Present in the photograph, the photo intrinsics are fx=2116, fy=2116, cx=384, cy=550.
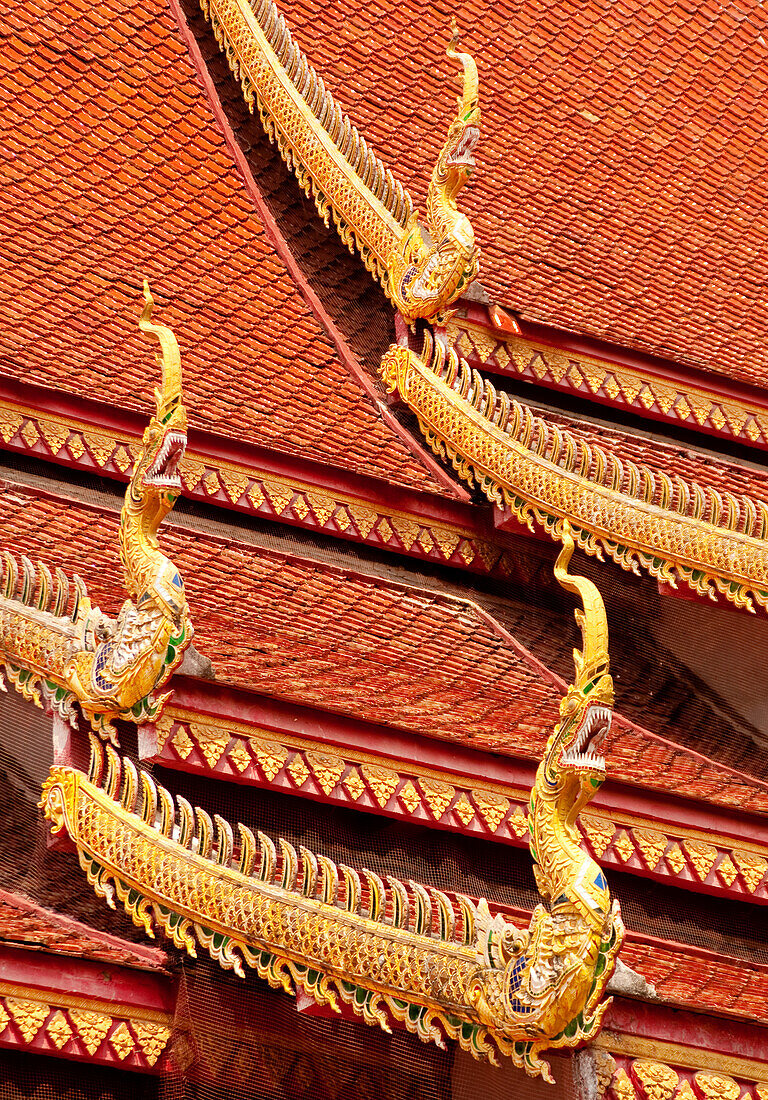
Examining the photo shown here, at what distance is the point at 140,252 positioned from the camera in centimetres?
847

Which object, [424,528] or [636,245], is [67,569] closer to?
[424,528]

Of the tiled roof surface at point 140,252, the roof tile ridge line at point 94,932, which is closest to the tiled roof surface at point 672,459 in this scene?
the tiled roof surface at point 140,252

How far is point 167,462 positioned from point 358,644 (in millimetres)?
1485

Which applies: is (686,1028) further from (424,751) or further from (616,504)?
(616,504)

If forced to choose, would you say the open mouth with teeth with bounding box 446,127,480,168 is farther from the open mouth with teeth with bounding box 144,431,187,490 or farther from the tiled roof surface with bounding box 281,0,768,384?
the open mouth with teeth with bounding box 144,431,187,490

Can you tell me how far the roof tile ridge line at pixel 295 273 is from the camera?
8219 mm

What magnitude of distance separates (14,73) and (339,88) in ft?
5.20

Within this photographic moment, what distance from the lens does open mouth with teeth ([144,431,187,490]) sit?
5766 millimetres

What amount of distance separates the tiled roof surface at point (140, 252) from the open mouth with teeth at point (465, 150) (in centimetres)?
92

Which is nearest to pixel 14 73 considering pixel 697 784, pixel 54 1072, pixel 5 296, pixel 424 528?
pixel 5 296

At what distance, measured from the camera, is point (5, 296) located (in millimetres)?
7918

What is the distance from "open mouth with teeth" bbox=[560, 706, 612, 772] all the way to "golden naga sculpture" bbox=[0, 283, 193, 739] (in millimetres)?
1107

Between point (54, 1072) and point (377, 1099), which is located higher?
point (377, 1099)

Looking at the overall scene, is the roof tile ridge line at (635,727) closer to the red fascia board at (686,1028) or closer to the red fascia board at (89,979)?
the red fascia board at (686,1028)
